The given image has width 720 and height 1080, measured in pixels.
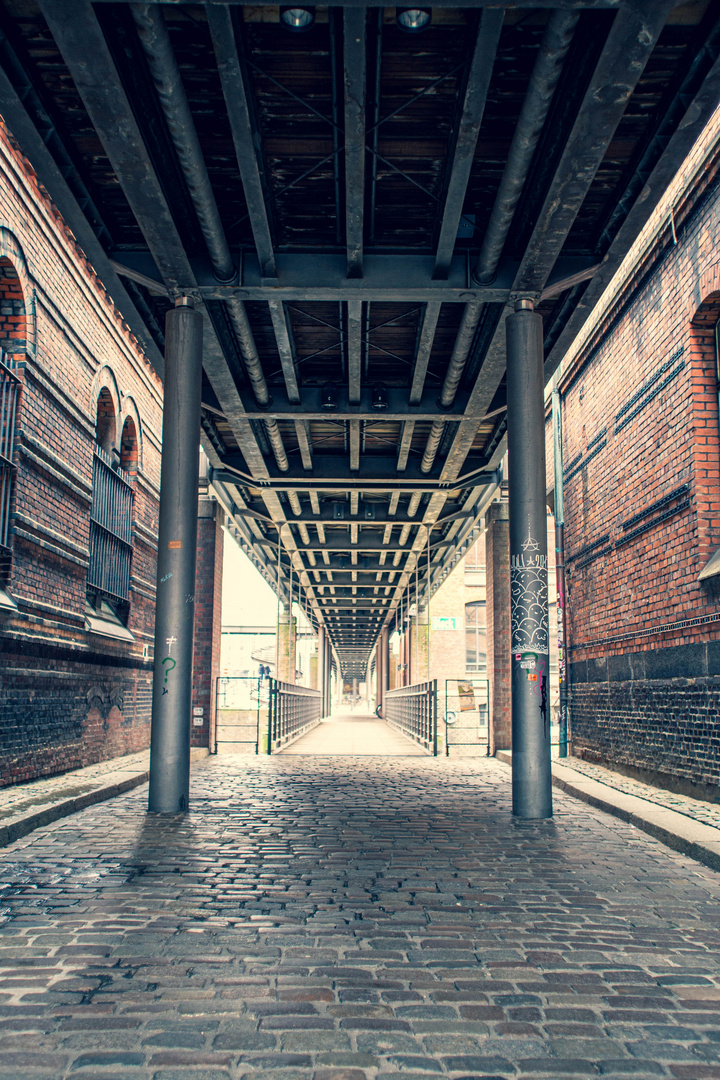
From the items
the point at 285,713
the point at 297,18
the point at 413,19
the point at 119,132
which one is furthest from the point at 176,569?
the point at 285,713

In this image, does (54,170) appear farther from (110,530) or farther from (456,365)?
(110,530)

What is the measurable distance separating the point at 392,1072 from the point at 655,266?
9.05 m

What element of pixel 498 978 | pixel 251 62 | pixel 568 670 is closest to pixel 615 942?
pixel 498 978

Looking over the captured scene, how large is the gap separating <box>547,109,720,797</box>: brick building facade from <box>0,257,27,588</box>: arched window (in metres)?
6.79

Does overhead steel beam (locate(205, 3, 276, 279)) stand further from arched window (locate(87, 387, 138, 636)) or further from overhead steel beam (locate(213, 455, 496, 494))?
overhead steel beam (locate(213, 455, 496, 494))

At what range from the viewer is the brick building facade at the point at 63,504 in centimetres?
795

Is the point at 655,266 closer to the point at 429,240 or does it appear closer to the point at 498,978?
the point at 429,240

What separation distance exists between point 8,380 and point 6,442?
607 mm

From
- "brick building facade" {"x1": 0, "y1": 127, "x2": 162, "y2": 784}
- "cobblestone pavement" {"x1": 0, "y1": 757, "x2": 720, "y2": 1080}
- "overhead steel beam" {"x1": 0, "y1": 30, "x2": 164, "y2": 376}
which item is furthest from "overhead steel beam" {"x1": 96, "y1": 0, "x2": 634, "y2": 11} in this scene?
"cobblestone pavement" {"x1": 0, "y1": 757, "x2": 720, "y2": 1080}

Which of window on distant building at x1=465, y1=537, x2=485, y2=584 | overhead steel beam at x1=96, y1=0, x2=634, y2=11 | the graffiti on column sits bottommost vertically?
the graffiti on column

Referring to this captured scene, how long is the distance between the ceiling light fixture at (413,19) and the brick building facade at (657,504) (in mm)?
3567

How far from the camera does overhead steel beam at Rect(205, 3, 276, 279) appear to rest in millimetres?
5211

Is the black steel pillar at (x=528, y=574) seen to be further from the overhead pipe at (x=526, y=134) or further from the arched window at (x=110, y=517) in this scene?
the arched window at (x=110, y=517)

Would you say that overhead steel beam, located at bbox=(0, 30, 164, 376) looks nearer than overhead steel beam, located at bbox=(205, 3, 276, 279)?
No
